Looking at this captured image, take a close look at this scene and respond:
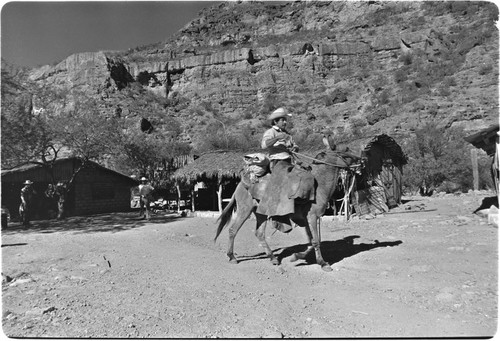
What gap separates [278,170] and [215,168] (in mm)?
10105

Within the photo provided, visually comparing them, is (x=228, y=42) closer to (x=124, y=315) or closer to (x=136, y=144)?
(x=136, y=144)

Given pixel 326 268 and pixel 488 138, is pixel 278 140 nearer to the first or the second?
pixel 326 268

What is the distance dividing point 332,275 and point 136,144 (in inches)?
717

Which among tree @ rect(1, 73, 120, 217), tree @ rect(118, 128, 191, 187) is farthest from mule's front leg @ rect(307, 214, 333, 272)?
tree @ rect(118, 128, 191, 187)

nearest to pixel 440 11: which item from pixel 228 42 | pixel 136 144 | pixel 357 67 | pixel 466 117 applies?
pixel 357 67

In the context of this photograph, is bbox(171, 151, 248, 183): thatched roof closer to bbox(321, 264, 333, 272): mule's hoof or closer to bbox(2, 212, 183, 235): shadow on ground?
bbox(2, 212, 183, 235): shadow on ground

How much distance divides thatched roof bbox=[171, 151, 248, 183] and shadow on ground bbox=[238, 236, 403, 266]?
7.76 meters

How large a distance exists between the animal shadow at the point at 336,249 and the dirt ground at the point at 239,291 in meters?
0.07

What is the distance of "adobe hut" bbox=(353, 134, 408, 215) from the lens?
1426 cm

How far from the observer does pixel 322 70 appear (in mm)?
45625

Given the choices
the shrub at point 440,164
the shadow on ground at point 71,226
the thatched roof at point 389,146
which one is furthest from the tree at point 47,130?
the shrub at point 440,164

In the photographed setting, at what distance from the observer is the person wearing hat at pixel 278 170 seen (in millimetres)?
5262

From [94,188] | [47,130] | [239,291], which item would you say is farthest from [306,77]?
[239,291]

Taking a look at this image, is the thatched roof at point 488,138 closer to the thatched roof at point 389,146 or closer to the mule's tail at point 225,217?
the thatched roof at point 389,146
